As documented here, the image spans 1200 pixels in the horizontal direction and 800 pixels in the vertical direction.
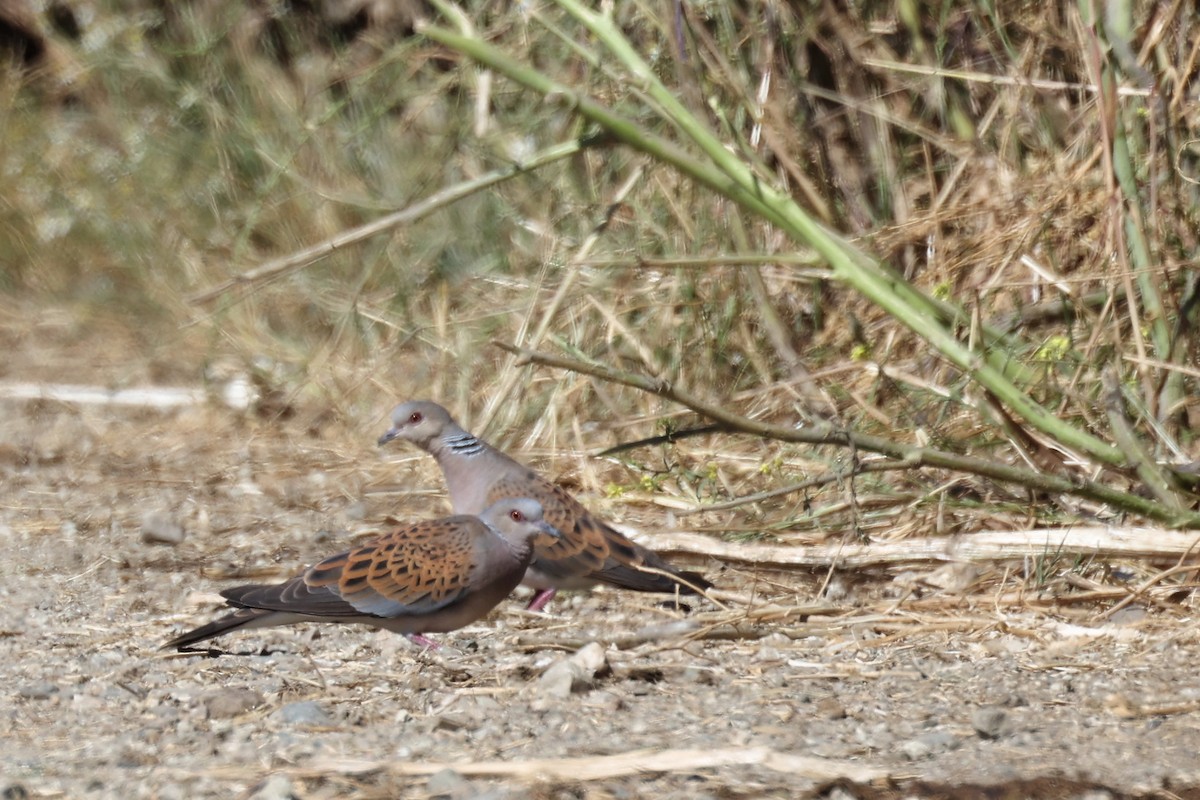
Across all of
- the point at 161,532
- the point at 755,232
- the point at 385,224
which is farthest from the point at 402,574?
the point at 755,232

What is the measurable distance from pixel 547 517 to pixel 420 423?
66 centimetres

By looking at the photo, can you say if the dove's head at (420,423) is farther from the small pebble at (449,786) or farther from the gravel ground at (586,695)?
the small pebble at (449,786)

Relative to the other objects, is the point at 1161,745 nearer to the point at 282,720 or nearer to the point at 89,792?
the point at 282,720

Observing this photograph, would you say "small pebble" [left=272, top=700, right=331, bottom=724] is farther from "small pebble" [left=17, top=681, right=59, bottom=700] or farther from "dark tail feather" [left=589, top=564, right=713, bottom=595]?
"dark tail feather" [left=589, top=564, right=713, bottom=595]

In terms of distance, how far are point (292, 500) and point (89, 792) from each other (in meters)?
2.69

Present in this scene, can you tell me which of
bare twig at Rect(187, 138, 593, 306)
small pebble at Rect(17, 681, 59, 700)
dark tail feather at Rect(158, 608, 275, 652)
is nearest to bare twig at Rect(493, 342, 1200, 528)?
bare twig at Rect(187, 138, 593, 306)

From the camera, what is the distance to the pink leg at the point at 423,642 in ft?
12.2

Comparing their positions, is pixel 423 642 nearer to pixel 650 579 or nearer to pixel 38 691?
pixel 650 579

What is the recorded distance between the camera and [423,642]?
373 centimetres

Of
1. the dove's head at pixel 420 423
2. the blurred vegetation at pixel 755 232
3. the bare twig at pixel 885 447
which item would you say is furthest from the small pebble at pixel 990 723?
the dove's head at pixel 420 423

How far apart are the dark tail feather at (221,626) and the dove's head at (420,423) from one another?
1.21m

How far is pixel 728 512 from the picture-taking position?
181 inches

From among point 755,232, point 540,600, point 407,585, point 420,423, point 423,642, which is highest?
point 755,232

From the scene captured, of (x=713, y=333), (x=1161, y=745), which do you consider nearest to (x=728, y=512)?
(x=713, y=333)
